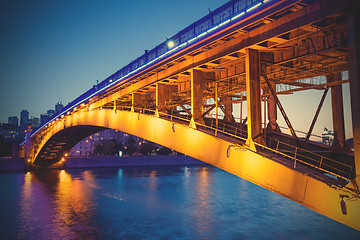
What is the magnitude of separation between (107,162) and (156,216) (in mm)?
58668

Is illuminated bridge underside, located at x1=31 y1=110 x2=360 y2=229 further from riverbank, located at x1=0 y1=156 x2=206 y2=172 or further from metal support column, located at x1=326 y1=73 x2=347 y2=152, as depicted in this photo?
riverbank, located at x1=0 y1=156 x2=206 y2=172

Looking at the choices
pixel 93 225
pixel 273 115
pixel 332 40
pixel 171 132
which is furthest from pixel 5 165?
pixel 332 40

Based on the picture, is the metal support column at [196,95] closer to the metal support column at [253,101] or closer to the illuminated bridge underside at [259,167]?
the illuminated bridge underside at [259,167]

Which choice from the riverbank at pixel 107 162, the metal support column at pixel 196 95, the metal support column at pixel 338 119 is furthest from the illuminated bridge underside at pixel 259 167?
the riverbank at pixel 107 162

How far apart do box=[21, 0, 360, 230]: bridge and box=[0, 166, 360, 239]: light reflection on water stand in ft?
22.9

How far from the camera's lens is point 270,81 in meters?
15.1

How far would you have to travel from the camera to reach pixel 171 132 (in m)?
18.1

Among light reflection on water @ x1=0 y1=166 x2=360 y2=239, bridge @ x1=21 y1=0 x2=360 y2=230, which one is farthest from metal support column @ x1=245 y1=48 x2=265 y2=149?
light reflection on water @ x1=0 y1=166 x2=360 y2=239

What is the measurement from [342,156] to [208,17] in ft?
31.4

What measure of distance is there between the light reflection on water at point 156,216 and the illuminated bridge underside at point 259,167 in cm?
670

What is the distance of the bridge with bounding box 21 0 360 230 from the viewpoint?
9.42 metres

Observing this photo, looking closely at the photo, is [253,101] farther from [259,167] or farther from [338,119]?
[338,119]

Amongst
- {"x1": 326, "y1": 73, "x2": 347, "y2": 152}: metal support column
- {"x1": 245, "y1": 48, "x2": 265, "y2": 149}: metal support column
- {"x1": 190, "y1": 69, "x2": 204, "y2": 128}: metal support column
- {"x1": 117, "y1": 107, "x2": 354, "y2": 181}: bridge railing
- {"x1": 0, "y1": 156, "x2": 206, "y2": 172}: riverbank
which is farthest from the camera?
{"x1": 0, "y1": 156, "x2": 206, "y2": 172}: riverbank

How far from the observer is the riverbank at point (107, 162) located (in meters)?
65.2
